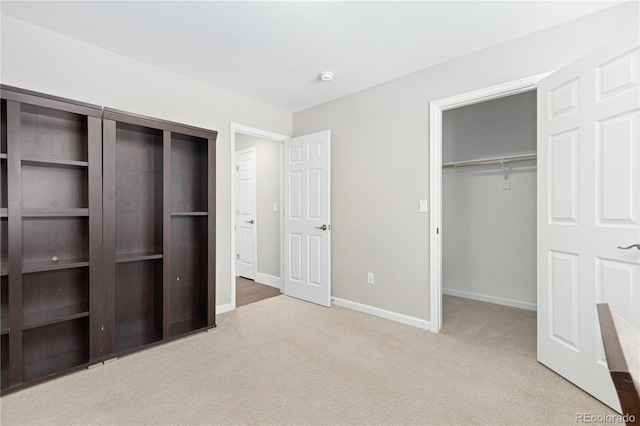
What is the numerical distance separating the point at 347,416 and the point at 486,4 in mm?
2713

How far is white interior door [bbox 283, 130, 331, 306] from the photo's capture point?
12.0 ft

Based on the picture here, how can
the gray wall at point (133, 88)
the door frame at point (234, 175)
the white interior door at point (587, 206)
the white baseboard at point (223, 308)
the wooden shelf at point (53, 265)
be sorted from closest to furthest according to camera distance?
the white interior door at point (587, 206)
the wooden shelf at point (53, 265)
the gray wall at point (133, 88)
the white baseboard at point (223, 308)
the door frame at point (234, 175)

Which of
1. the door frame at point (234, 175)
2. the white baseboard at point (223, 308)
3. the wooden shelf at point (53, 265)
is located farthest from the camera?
the door frame at point (234, 175)

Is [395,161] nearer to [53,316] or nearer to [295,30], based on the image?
[295,30]

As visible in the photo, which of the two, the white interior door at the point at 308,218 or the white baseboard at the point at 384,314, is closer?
the white baseboard at the point at 384,314

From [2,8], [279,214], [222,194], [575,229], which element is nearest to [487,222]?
[575,229]

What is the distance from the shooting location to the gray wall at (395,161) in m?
2.45

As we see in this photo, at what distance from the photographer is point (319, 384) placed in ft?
6.61

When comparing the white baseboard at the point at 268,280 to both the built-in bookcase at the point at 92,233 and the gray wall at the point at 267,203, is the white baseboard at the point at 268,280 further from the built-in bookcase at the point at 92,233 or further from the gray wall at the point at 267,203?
the built-in bookcase at the point at 92,233

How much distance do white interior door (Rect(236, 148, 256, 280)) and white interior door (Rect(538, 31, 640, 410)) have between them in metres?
3.86

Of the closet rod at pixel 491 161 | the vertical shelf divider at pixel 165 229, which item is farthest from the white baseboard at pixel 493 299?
the vertical shelf divider at pixel 165 229

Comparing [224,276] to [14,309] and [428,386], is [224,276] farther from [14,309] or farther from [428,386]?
[428,386]

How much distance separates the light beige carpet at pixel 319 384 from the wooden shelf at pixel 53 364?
92 mm

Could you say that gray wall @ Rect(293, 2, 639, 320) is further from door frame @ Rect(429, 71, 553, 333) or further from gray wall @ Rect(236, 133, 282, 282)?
gray wall @ Rect(236, 133, 282, 282)
